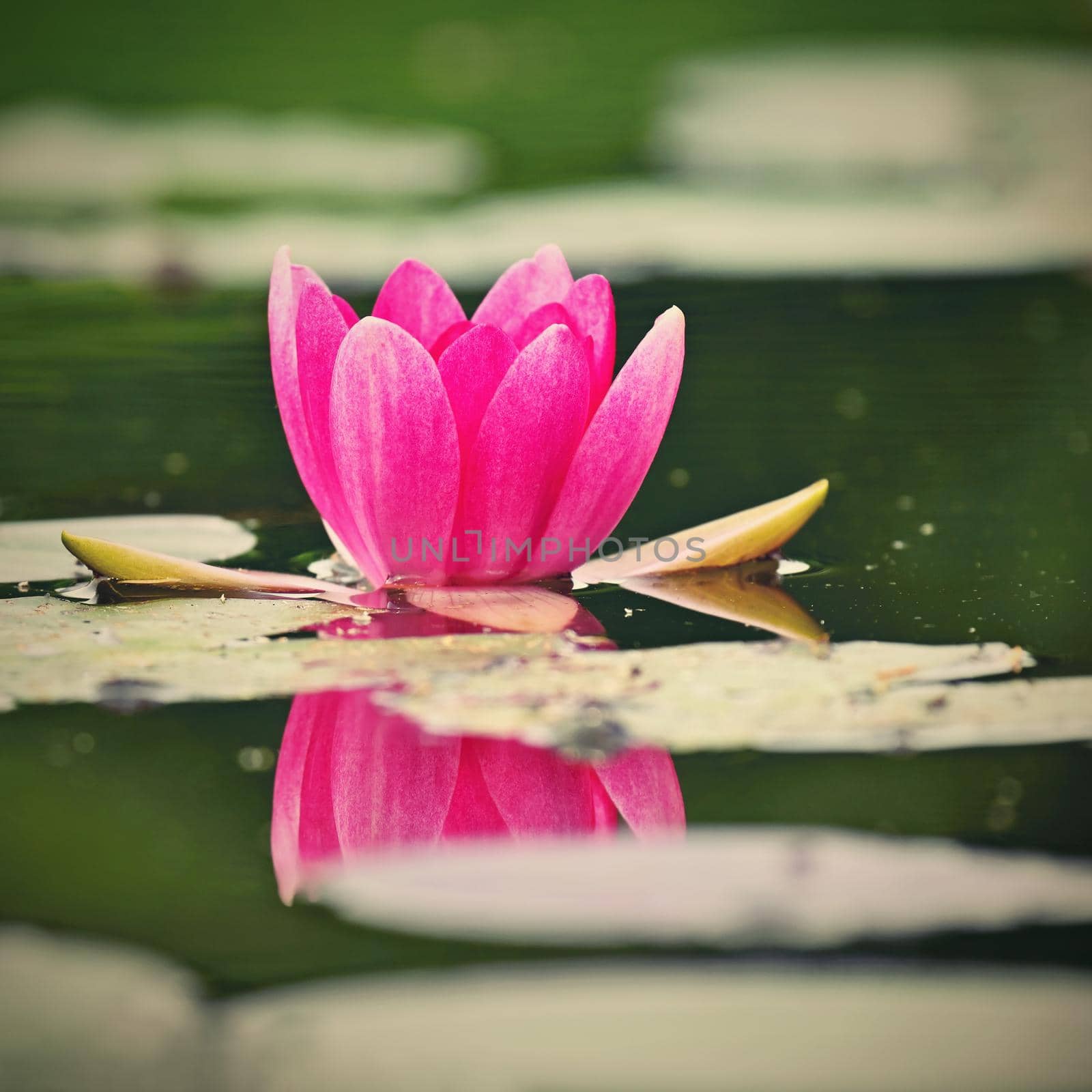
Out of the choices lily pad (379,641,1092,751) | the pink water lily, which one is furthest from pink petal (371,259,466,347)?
lily pad (379,641,1092,751)

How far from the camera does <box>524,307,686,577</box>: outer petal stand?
1.09m

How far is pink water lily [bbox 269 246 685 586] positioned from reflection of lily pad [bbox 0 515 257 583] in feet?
0.77

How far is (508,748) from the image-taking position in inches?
31.4

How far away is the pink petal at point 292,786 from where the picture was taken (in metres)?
0.66

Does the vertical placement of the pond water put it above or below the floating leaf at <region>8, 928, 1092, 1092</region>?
above

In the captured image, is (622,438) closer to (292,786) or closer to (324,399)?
(324,399)

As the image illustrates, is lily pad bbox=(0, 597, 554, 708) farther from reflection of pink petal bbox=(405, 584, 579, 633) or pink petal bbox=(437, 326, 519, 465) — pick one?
pink petal bbox=(437, 326, 519, 465)

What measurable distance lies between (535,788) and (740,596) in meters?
0.45

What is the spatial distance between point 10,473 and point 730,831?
4.28ft

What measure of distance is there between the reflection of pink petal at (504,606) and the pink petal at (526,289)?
10.5 inches

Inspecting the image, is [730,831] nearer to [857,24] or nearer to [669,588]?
[669,588]

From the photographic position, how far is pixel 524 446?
1056 mm

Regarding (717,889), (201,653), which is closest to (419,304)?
(201,653)

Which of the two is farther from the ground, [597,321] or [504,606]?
[597,321]
